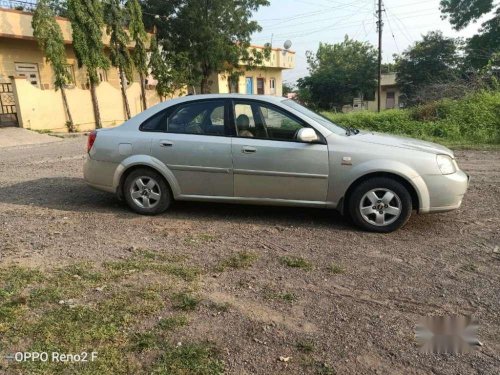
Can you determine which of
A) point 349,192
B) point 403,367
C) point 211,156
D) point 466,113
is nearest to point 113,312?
point 403,367

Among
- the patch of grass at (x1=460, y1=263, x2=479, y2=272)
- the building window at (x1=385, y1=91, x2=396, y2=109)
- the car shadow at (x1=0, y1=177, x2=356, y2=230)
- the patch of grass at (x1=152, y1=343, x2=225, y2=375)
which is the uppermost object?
the building window at (x1=385, y1=91, x2=396, y2=109)

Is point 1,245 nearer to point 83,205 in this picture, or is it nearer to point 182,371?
point 83,205

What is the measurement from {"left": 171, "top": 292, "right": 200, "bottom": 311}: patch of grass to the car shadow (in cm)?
203

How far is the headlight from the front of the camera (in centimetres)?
467

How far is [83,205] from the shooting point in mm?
5980

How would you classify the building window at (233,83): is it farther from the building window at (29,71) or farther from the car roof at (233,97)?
the car roof at (233,97)

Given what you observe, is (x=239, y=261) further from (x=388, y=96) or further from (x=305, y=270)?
(x=388, y=96)

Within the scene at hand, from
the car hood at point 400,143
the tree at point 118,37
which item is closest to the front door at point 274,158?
the car hood at point 400,143

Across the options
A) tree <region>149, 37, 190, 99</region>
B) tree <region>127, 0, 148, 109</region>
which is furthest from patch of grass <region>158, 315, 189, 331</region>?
tree <region>149, 37, 190, 99</region>

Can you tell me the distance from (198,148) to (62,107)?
18446 mm

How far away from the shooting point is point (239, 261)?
13.1ft

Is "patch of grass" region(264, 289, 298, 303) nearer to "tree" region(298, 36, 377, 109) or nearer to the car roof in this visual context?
the car roof

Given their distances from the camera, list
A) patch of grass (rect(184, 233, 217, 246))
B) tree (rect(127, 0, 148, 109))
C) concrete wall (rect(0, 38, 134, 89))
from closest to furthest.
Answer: patch of grass (rect(184, 233, 217, 246)), concrete wall (rect(0, 38, 134, 89)), tree (rect(127, 0, 148, 109))

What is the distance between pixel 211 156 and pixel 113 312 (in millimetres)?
2478
